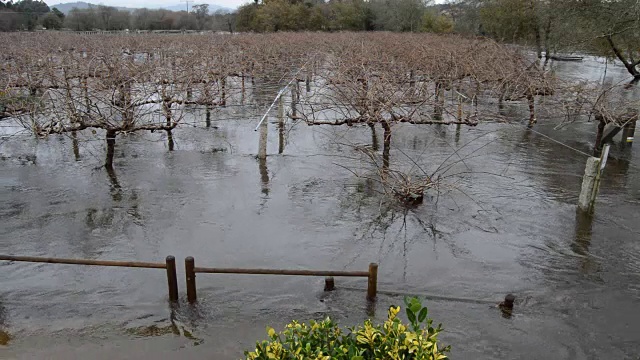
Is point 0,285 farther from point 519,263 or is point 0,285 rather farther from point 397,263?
point 519,263

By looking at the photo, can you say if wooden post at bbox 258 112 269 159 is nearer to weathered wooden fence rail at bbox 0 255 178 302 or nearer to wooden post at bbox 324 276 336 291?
wooden post at bbox 324 276 336 291

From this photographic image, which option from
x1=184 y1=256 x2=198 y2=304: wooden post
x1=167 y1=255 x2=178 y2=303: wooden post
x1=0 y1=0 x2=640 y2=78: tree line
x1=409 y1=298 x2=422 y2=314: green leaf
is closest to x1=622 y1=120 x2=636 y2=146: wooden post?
x1=0 y1=0 x2=640 y2=78: tree line

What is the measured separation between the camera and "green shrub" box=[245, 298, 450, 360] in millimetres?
3254

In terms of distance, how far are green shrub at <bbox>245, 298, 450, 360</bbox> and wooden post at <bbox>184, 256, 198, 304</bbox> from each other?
10.8 feet

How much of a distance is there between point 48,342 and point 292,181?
6.86 metres

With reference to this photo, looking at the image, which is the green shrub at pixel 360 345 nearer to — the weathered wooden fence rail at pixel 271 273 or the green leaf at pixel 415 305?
the green leaf at pixel 415 305

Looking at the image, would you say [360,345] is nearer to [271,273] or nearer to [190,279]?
[271,273]

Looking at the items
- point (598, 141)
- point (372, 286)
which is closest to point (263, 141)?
point (372, 286)

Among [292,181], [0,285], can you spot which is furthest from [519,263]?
[0,285]

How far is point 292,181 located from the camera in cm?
1237

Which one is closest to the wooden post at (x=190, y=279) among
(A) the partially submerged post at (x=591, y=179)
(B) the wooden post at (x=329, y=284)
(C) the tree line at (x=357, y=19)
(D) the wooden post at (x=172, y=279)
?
(D) the wooden post at (x=172, y=279)

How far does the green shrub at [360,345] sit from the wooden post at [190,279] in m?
3.31

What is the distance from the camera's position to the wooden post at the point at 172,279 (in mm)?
6512

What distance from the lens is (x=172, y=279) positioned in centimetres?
682
